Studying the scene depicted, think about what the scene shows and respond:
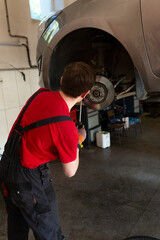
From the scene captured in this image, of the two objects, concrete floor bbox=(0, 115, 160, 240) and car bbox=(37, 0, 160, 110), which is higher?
car bbox=(37, 0, 160, 110)

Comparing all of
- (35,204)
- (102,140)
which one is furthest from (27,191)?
(102,140)

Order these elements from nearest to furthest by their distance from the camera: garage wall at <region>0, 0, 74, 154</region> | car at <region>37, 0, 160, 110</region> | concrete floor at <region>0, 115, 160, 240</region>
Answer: car at <region>37, 0, 160, 110</region> → concrete floor at <region>0, 115, 160, 240</region> → garage wall at <region>0, 0, 74, 154</region>

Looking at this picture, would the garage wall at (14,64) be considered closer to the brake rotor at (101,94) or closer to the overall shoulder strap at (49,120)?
the brake rotor at (101,94)

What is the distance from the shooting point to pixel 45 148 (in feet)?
3.43

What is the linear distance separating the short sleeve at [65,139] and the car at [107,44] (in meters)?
0.67

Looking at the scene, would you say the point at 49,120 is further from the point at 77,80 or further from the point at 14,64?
the point at 14,64

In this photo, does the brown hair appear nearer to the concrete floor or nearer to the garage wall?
the concrete floor

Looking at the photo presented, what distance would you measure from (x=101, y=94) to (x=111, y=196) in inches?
52.7

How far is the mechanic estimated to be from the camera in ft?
3.31

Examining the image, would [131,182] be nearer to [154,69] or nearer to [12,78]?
[154,69]

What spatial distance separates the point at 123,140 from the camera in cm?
469

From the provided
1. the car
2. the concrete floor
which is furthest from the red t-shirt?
the concrete floor

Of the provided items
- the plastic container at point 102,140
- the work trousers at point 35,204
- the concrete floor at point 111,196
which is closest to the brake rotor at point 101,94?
the work trousers at point 35,204

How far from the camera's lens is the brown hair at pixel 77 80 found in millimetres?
1015
